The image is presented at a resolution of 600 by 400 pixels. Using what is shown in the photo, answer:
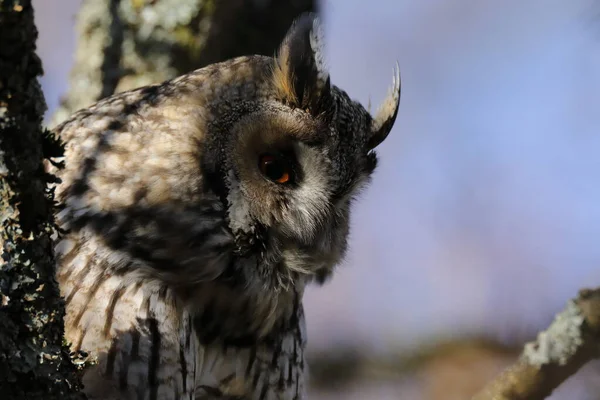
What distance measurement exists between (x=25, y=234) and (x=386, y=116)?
132 centimetres

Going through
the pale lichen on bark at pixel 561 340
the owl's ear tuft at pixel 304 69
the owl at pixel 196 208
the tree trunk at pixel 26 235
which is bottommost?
the tree trunk at pixel 26 235

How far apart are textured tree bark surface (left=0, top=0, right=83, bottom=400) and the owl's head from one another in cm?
69

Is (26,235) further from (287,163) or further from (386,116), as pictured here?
(386,116)

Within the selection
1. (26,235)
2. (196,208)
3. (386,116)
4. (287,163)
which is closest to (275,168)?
(287,163)

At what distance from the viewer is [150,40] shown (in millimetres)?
2768

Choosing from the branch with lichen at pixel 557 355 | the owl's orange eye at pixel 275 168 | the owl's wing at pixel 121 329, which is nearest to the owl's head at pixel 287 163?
the owl's orange eye at pixel 275 168

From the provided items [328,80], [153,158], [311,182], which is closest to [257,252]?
[311,182]

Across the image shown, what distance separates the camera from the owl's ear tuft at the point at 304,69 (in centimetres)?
190

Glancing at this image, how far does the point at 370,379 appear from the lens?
3219mm

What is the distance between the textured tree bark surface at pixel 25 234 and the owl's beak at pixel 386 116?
3.77ft

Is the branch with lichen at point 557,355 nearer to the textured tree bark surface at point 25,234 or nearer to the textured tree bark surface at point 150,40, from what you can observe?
the textured tree bark surface at point 25,234

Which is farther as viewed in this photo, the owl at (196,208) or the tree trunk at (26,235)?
the owl at (196,208)

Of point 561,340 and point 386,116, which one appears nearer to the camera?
point 561,340

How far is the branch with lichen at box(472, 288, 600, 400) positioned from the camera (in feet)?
6.21
